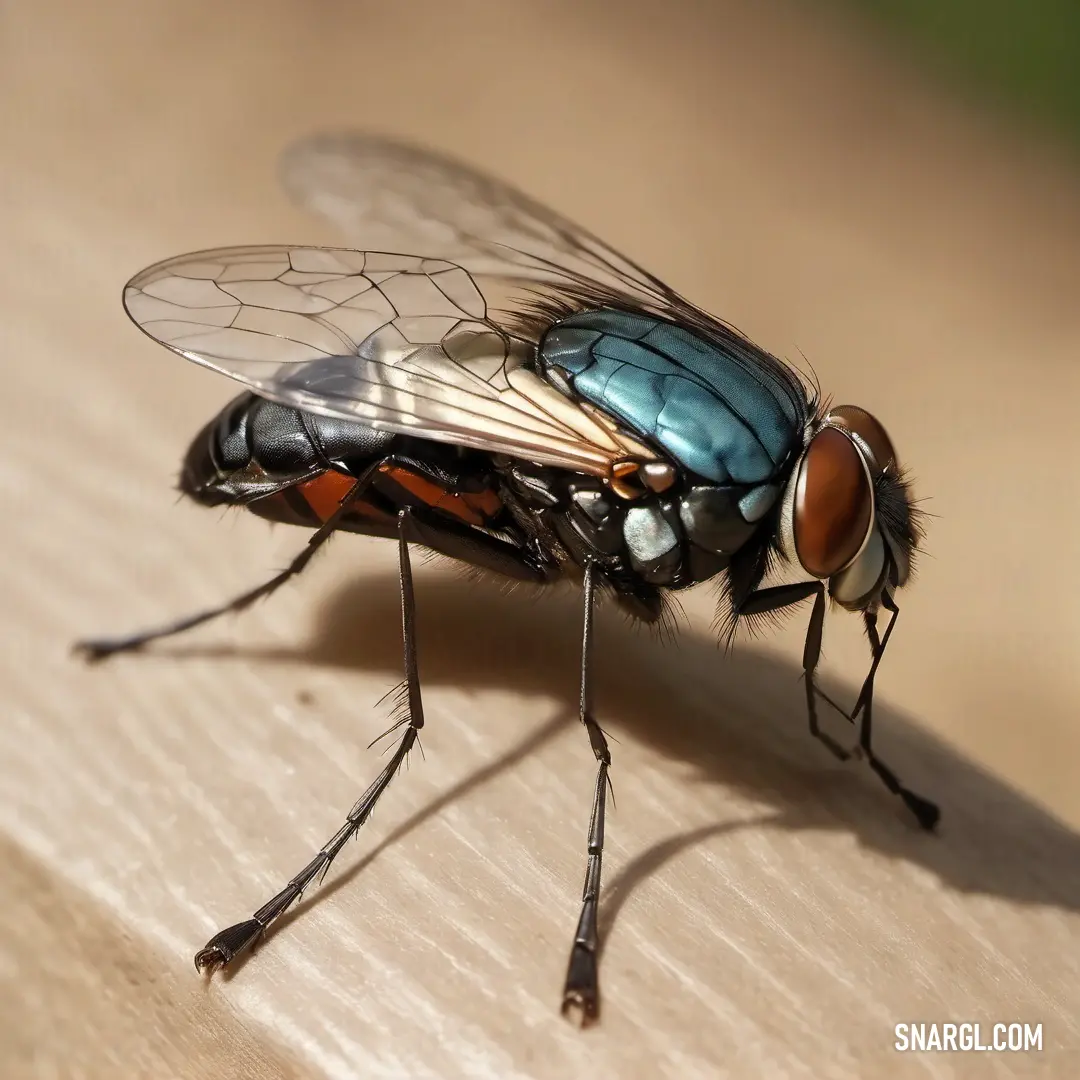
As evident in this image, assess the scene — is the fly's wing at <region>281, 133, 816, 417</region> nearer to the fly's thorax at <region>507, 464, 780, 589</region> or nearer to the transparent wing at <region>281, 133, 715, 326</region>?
the transparent wing at <region>281, 133, 715, 326</region>

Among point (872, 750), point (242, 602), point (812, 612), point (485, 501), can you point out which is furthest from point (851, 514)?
point (242, 602)

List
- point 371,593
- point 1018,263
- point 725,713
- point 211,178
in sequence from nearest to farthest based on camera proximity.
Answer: point 725,713, point 371,593, point 211,178, point 1018,263

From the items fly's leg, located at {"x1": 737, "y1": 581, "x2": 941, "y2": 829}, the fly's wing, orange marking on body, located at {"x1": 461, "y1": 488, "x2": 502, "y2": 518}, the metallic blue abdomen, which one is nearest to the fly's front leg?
fly's leg, located at {"x1": 737, "y1": 581, "x2": 941, "y2": 829}

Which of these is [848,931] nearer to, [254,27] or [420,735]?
[420,735]

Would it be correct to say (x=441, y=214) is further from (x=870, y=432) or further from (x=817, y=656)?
(x=817, y=656)

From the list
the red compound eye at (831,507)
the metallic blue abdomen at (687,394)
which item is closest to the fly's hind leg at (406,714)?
the metallic blue abdomen at (687,394)

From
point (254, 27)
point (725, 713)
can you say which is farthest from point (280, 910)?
point (254, 27)

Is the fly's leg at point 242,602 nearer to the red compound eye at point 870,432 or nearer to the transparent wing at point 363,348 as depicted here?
the transparent wing at point 363,348
